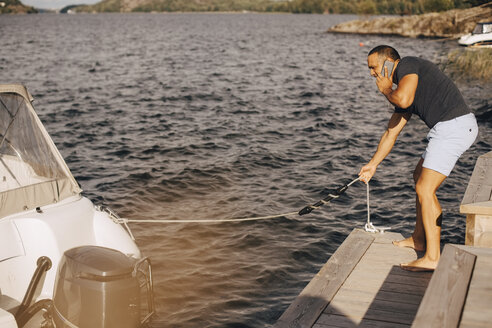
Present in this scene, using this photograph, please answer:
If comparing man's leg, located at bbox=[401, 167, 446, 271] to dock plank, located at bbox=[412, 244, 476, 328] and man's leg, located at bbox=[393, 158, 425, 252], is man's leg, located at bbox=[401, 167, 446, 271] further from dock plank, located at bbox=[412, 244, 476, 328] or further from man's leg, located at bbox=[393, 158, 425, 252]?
dock plank, located at bbox=[412, 244, 476, 328]

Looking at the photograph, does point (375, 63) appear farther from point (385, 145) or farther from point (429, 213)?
point (429, 213)

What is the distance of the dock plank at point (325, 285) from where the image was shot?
466cm

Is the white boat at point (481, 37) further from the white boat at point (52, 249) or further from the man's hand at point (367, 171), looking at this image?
the white boat at point (52, 249)

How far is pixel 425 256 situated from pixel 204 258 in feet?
12.8

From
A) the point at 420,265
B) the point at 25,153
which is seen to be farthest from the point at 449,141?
the point at 25,153

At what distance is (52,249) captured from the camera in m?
5.08

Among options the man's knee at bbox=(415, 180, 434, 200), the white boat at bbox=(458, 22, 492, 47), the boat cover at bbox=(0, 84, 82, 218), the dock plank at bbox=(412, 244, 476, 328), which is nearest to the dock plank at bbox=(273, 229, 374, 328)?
the man's knee at bbox=(415, 180, 434, 200)

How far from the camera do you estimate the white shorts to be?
5.22m

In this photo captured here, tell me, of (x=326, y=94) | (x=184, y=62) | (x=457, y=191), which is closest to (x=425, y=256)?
(x=457, y=191)

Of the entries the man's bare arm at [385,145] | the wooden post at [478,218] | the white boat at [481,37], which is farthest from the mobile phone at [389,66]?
the white boat at [481,37]

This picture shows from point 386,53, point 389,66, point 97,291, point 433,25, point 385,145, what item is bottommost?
point 97,291

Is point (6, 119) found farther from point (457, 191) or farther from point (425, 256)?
point (457, 191)

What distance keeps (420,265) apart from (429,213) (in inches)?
21.9

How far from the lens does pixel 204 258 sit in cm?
846
